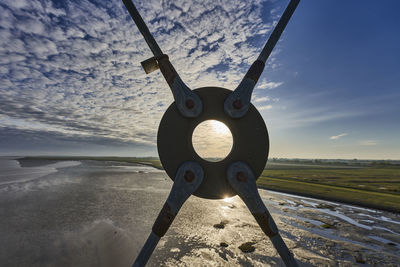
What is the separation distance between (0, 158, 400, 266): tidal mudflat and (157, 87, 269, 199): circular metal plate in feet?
16.5

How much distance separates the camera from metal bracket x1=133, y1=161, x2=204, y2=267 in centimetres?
275

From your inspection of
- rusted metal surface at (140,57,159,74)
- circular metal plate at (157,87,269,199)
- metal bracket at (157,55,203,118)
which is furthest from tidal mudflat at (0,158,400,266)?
rusted metal surface at (140,57,159,74)

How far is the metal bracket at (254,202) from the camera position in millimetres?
2805

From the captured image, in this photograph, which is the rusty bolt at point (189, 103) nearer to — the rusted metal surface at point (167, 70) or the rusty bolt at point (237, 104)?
the rusted metal surface at point (167, 70)

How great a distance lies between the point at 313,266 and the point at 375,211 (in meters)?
12.6

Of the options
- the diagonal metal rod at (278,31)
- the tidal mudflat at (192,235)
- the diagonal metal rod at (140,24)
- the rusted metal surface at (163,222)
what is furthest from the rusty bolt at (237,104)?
the tidal mudflat at (192,235)

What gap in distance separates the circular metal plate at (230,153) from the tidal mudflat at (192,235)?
16.5 feet

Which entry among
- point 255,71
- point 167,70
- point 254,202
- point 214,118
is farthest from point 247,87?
point 254,202

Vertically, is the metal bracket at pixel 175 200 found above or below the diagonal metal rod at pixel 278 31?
below

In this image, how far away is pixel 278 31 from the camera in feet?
10.7

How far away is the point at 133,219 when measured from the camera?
Result: 1089cm

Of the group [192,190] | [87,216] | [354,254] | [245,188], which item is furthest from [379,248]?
[87,216]

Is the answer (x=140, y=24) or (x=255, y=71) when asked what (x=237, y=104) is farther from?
(x=140, y=24)

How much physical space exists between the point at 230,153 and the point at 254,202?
3.09ft
